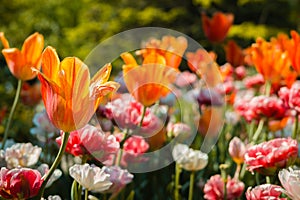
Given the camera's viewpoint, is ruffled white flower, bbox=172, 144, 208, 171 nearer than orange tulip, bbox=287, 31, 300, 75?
Yes

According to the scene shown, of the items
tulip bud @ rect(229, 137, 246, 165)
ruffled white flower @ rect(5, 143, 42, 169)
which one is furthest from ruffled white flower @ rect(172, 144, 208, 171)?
ruffled white flower @ rect(5, 143, 42, 169)

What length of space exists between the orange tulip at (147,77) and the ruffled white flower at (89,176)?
370 mm

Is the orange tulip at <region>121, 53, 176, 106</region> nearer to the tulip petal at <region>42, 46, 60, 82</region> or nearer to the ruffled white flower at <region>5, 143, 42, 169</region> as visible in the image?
the ruffled white flower at <region>5, 143, 42, 169</region>

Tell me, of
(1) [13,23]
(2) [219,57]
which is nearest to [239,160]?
(1) [13,23]

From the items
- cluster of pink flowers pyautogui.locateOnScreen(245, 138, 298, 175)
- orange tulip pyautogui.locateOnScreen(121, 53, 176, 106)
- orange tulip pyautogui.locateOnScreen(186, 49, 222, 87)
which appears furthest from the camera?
orange tulip pyautogui.locateOnScreen(186, 49, 222, 87)

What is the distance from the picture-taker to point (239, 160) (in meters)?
1.27

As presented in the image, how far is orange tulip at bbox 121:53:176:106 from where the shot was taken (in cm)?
126

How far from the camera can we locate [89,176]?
92cm

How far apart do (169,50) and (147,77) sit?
15 cm

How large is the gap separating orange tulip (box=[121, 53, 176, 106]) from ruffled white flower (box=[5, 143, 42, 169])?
0.27 metres

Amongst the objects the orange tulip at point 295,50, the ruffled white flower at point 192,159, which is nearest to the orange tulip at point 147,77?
the ruffled white flower at point 192,159

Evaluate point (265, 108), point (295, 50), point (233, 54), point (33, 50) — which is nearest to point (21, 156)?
point (33, 50)

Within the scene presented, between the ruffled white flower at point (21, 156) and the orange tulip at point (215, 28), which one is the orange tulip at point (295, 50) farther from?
the orange tulip at point (215, 28)

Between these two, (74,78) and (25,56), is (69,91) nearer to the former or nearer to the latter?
(74,78)
